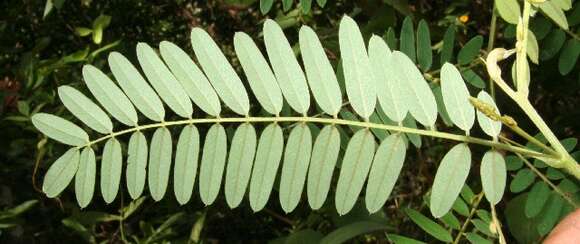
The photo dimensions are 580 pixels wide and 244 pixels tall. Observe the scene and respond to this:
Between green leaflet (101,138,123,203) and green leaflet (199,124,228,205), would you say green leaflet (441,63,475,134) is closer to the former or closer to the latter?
green leaflet (199,124,228,205)

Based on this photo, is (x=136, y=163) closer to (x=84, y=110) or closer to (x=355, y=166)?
Answer: (x=84, y=110)

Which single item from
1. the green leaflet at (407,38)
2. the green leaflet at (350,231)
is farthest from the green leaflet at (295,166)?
the green leaflet at (350,231)

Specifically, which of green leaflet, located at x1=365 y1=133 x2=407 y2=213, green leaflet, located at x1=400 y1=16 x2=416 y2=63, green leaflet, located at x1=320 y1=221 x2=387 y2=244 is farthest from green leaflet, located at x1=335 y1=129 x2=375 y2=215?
green leaflet, located at x1=320 y1=221 x2=387 y2=244

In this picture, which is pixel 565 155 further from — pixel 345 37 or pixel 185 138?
pixel 185 138

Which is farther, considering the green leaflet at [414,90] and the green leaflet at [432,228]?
the green leaflet at [432,228]

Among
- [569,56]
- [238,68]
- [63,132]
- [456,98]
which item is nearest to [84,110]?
[63,132]

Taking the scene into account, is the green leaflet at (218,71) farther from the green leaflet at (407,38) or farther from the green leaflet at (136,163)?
the green leaflet at (407,38)

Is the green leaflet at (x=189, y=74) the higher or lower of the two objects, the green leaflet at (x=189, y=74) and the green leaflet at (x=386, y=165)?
the higher
